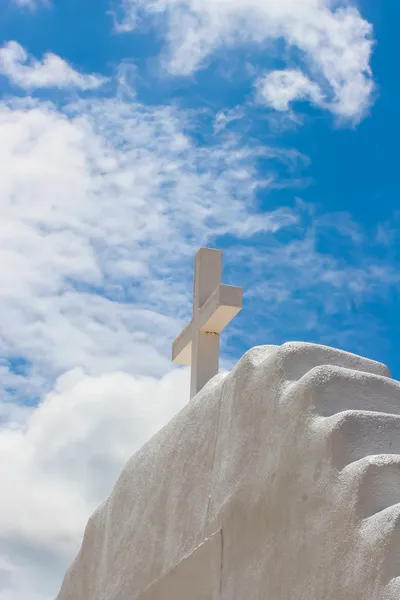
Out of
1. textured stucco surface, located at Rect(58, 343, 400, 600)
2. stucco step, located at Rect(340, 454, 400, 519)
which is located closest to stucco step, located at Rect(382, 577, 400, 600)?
textured stucco surface, located at Rect(58, 343, 400, 600)

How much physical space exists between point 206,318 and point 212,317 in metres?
0.09

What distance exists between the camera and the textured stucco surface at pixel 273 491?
9.88 feet

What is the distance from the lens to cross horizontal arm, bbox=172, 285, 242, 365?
5.02 meters

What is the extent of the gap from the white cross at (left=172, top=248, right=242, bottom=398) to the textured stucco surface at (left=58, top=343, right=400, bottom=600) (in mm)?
595

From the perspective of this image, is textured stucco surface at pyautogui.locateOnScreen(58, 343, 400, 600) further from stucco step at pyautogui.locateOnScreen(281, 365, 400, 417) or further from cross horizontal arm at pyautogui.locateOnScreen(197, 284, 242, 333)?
cross horizontal arm at pyautogui.locateOnScreen(197, 284, 242, 333)

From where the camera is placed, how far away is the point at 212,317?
5.15m

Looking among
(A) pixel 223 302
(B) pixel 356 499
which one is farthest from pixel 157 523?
(B) pixel 356 499

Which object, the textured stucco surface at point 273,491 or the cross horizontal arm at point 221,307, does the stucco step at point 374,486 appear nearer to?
the textured stucco surface at point 273,491

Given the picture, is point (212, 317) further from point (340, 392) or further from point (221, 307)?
point (340, 392)

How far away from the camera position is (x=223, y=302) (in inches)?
197

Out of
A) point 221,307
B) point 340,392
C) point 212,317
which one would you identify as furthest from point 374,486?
point 212,317

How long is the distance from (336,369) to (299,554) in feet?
2.01

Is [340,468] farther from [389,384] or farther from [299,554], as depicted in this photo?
[389,384]

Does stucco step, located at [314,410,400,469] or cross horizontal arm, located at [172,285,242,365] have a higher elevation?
cross horizontal arm, located at [172,285,242,365]
